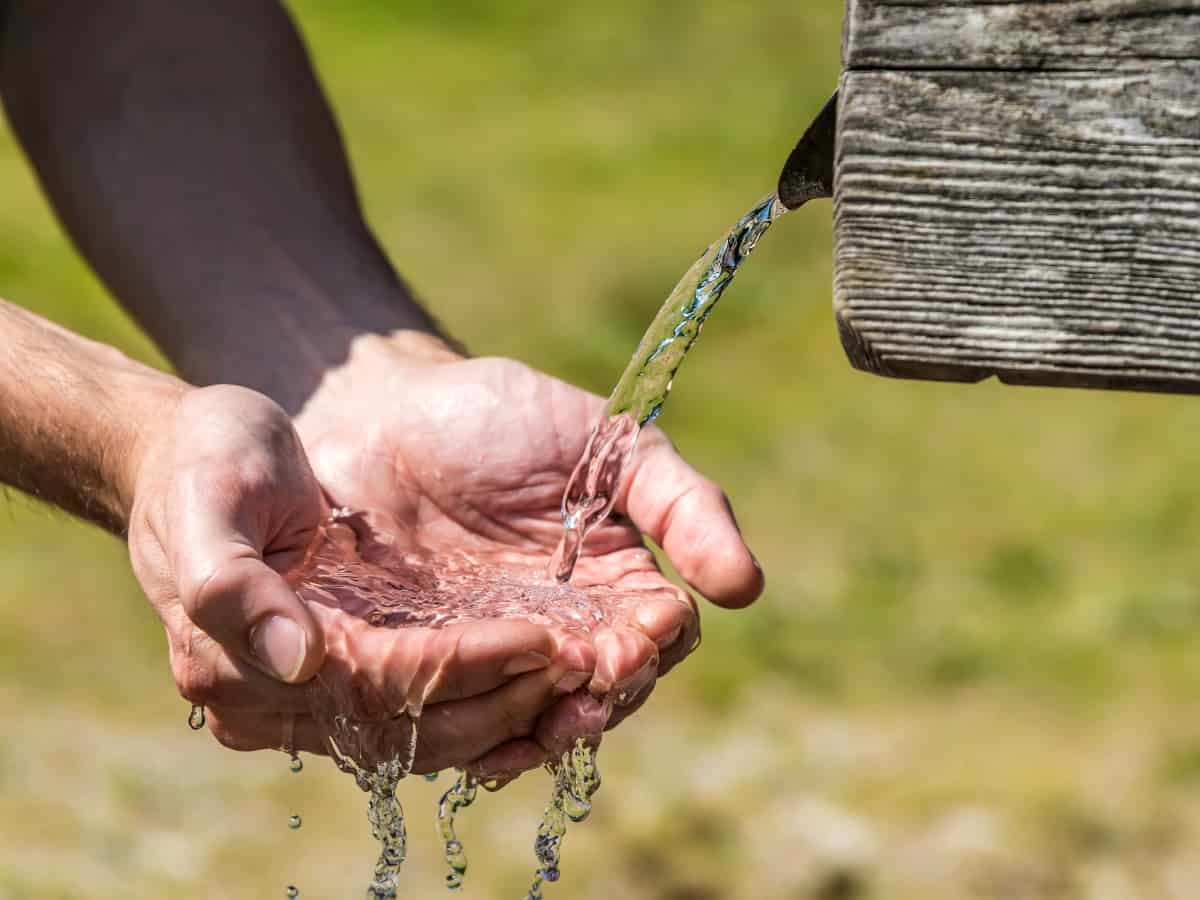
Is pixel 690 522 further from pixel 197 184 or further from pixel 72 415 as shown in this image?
pixel 197 184

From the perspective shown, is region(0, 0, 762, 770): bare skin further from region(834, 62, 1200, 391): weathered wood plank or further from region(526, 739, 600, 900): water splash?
region(834, 62, 1200, 391): weathered wood plank

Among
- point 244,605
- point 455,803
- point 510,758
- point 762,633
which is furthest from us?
point 762,633

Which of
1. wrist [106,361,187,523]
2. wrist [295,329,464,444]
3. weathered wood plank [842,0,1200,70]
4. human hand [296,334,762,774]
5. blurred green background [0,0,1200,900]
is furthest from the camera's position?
blurred green background [0,0,1200,900]

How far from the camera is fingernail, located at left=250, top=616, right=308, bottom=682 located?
1.69m

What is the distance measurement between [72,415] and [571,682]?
0.81 m

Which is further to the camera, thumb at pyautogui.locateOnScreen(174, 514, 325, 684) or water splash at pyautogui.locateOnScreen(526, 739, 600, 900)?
water splash at pyautogui.locateOnScreen(526, 739, 600, 900)

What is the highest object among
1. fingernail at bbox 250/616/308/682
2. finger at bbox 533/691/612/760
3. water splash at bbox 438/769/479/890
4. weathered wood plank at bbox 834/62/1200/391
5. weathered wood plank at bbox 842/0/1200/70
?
weathered wood plank at bbox 842/0/1200/70

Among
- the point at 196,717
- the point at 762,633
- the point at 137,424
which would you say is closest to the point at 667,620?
the point at 196,717

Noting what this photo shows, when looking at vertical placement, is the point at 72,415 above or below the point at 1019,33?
below

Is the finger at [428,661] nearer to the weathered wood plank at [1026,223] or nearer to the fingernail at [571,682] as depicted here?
the fingernail at [571,682]

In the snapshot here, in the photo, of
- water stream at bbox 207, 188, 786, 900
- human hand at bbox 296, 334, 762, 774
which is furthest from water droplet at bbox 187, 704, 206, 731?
human hand at bbox 296, 334, 762, 774

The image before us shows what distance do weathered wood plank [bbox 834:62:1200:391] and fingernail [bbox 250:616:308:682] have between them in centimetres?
70

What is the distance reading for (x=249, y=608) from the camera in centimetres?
169

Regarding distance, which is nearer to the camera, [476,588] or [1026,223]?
[1026,223]
